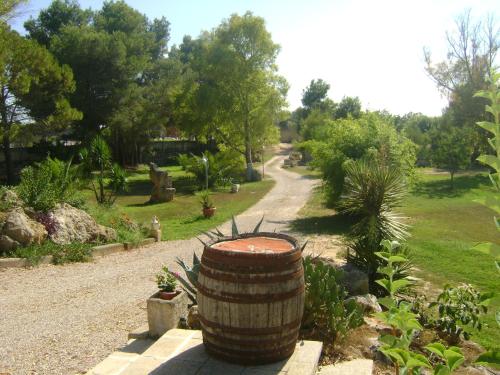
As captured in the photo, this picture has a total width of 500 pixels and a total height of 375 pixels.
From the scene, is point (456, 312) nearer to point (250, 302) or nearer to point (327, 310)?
point (327, 310)

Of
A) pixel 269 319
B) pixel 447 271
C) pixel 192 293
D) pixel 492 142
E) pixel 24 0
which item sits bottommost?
pixel 447 271

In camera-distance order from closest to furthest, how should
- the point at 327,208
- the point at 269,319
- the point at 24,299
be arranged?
the point at 269,319 < the point at 24,299 < the point at 327,208

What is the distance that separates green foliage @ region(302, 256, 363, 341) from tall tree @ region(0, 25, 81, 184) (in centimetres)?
2078

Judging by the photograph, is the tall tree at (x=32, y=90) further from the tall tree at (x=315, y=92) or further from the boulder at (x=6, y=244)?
the tall tree at (x=315, y=92)

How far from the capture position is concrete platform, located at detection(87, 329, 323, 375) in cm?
404

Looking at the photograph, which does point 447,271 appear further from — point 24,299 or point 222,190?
point 222,190

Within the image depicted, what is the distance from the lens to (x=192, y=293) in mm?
6398

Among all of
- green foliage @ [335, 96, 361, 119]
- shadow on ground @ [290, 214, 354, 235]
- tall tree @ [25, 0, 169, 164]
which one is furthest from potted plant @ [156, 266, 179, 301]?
green foliage @ [335, 96, 361, 119]

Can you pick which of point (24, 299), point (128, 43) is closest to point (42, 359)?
point (24, 299)

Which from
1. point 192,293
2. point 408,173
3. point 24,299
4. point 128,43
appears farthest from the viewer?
point 128,43

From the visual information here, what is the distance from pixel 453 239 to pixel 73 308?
11.3 metres

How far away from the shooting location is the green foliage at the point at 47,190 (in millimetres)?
11617

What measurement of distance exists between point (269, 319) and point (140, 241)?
9496 mm

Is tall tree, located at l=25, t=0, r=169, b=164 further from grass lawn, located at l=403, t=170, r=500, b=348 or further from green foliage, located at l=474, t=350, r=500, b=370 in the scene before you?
green foliage, located at l=474, t=350, r=500, b=370
